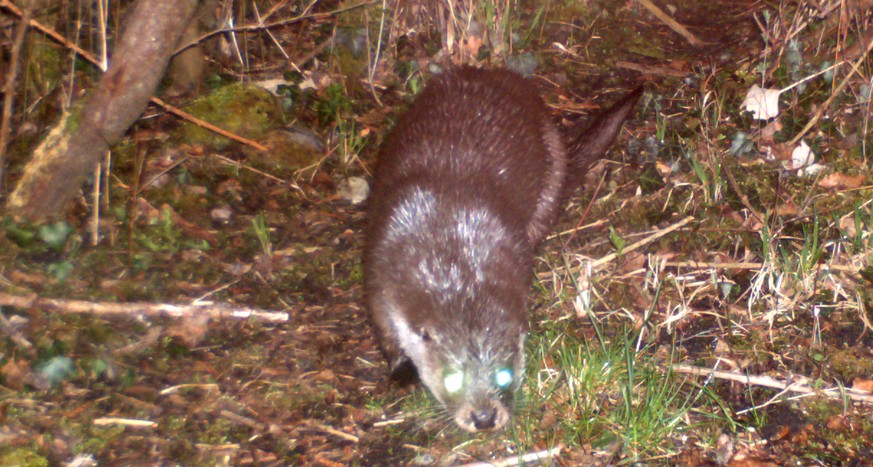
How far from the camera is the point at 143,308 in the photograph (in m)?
3.03

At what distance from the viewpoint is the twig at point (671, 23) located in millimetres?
4617

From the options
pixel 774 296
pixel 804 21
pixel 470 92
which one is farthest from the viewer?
pixel 804 21

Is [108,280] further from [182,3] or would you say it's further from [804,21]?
[804,21]

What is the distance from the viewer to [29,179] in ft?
10.3

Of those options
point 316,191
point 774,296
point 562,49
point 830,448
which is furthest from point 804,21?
point 316,191

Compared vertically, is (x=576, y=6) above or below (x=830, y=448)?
above

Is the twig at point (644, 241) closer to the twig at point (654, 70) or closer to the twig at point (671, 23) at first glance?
the twig at point (654, 70)

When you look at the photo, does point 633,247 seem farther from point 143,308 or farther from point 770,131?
point 143,308

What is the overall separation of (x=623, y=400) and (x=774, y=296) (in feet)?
2.96

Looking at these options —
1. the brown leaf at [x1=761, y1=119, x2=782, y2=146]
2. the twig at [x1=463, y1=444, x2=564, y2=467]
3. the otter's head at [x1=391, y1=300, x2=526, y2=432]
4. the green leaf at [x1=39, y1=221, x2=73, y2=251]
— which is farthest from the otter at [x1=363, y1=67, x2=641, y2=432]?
the green leaf at [x1=39, y1=221, x2=73, y2=251]

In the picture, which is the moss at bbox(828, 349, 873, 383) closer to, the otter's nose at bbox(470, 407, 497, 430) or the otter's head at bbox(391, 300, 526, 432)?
the otter's head at bbox(391, 300, 526, 432)

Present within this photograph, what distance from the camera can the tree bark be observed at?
301 cm

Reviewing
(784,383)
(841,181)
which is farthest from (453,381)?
(841,181)

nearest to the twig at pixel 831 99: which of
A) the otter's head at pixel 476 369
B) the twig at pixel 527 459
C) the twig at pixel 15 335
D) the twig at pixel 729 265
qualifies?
the twig at pixel 729 265
